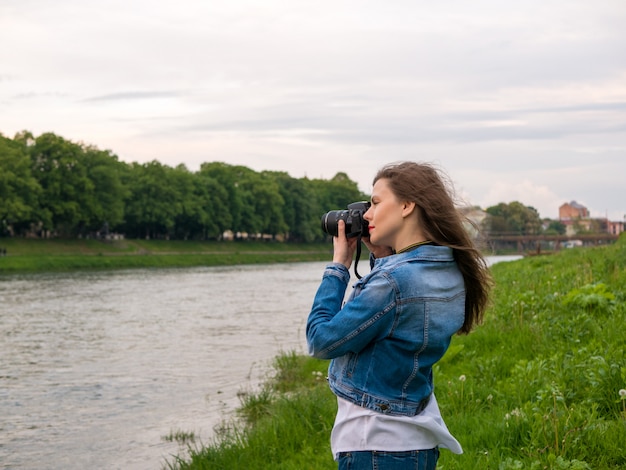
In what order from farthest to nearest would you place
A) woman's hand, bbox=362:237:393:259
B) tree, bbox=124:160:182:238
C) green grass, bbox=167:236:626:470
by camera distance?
tree, bbox=124:160:182:238 → green grass, bbox=167:236:626:470 → woman's hand, bbox=362:237:393:259

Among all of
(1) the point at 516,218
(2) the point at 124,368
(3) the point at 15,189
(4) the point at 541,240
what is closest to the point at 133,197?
(3) the point at 15,189

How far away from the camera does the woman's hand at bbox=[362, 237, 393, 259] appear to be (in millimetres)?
3070

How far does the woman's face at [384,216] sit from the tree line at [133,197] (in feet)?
202

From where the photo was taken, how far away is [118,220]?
73188 millimetres

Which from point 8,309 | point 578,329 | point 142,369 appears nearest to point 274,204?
point 8,309

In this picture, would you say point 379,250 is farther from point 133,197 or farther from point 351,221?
point 133,197

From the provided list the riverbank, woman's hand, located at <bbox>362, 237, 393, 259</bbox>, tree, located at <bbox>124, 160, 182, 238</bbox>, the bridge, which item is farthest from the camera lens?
the bridge

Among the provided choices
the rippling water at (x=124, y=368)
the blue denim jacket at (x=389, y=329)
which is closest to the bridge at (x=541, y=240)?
the rippling water at (x=124, y=368)

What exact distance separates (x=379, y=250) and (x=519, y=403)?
286 cm

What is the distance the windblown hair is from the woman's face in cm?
3

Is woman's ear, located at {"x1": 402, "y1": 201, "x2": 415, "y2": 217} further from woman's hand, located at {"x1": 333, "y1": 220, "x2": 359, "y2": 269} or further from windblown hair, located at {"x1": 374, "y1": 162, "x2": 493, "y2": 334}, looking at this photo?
woman's hand, located at {"x1": 333, "y1": 220, "x2": 359, "y2": 269}

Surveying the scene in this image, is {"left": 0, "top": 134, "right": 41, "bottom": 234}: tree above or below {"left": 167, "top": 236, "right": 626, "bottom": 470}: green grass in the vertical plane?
above

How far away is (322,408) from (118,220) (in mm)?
68305

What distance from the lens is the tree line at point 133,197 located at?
65688mm
